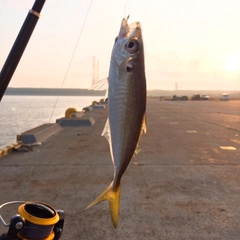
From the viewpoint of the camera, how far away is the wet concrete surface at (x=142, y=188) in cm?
516

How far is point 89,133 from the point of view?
640 inches

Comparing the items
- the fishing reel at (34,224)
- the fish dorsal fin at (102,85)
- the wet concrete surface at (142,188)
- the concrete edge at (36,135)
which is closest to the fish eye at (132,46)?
the fish dorsal fin at (102,85)

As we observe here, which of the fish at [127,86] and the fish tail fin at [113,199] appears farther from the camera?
the fish tail fin at [113,199]

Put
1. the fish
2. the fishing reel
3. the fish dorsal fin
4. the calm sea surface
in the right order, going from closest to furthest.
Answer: the fish → the fish dorsal fin → the fishing reel → the calm sea surface

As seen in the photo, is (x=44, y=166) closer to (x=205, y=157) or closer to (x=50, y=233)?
(x=205, y=157)

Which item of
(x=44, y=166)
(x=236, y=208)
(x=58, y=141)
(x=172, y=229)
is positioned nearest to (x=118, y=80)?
(x=172, y=229)

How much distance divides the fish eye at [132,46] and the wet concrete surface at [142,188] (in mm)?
3499

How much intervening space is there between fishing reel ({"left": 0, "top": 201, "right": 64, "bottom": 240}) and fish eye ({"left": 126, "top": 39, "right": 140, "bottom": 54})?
170cm

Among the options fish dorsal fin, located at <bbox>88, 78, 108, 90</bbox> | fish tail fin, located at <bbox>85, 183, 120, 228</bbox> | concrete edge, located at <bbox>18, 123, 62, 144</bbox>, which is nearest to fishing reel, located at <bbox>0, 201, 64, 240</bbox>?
fish tail fin, located at <bbox>85, 183, 120, 228</bbox>

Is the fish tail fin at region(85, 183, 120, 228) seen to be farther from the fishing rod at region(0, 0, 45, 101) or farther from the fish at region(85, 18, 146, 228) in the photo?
the fishing rod at region(0, 0, 45, 101)

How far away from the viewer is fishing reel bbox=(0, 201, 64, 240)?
283 centimetres

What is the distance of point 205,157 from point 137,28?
28.9ft

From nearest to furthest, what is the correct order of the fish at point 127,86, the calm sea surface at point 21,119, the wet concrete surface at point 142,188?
the fish at point 127,86 < the wet concrete surface at point 142,188 < the calm sea surface at point 21,119

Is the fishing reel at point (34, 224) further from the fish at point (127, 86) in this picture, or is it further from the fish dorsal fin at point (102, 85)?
the fish dorsal fin at point (102, 85)
